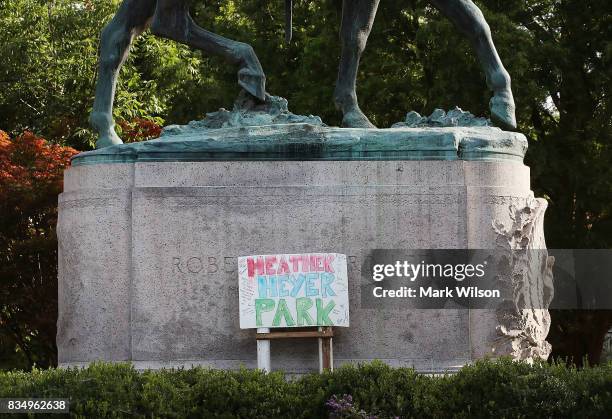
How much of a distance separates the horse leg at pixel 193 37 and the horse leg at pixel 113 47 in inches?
8.2

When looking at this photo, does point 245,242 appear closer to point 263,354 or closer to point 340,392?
point 263,354

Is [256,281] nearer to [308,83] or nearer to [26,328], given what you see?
[26,328]

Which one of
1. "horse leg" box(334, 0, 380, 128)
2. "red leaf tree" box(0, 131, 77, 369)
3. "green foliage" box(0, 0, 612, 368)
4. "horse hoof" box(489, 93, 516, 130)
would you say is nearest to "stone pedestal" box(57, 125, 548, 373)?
"horse hoof" box(489, 93, 516, 130)

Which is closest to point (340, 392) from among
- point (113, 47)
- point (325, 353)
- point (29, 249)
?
point (325, 353)

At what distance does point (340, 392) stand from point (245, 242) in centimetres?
198

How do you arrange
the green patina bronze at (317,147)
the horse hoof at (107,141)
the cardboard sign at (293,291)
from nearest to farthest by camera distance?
the cardboard sign at (293,291) → the green patina bronze at (317,147) → the horse hoof at (107,141)

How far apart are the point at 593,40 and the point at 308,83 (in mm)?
4956

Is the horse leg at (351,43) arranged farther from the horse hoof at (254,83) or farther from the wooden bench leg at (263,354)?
the wooden bench leg at (263,354)

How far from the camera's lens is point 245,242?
9977 millimetres

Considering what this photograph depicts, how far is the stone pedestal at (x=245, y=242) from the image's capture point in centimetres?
990

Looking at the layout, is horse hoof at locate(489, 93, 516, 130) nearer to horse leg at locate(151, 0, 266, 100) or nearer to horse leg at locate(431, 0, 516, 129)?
horse leg at locate(431, 0, 516, 129)

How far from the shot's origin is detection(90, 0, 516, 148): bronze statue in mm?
11172

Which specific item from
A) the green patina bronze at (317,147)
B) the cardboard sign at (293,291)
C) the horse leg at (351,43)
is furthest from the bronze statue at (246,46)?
the cardboard sign at (293,291)

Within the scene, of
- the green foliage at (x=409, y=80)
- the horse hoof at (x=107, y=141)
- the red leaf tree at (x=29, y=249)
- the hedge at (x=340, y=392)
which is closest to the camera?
the hedge at (x=340, y=392)
